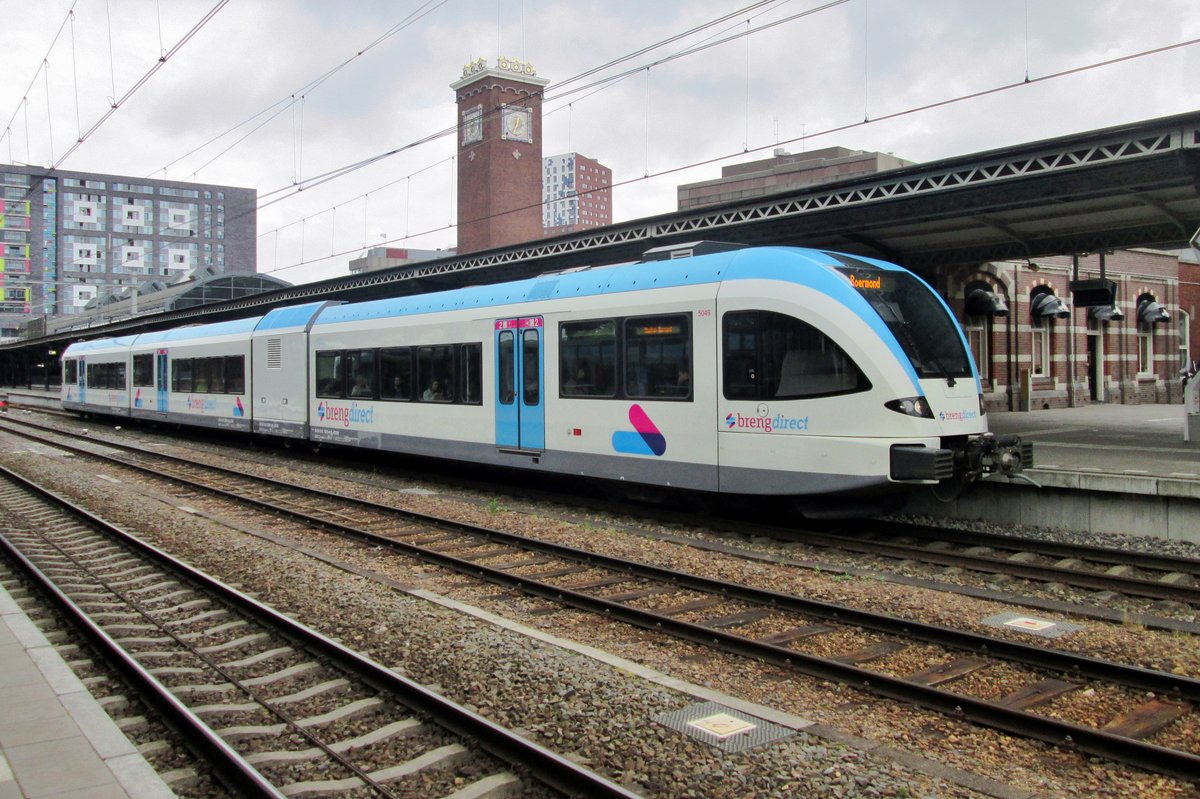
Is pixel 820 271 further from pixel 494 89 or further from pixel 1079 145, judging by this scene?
pixel 494 89

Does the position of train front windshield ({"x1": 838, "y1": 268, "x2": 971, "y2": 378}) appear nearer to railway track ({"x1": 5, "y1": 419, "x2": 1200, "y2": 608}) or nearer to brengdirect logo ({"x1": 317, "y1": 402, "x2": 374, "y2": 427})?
railway track ({"x1": 5, "y1": 419, "x2": 1200, "y2": 608})

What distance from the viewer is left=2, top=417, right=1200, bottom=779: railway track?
477 cm

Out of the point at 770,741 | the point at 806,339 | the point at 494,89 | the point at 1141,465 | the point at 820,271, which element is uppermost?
the point at 494,89

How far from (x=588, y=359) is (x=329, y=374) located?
8.07 metres

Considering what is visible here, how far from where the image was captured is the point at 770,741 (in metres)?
4.62

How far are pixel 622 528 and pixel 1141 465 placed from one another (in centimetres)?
723

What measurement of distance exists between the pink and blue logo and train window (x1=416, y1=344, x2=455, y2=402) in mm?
3995

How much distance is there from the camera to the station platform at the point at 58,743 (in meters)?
3.77

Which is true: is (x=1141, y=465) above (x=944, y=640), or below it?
above

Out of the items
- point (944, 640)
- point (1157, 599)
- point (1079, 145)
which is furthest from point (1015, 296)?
point (944, 640)

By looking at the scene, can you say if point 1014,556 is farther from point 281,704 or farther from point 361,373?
point 361,373

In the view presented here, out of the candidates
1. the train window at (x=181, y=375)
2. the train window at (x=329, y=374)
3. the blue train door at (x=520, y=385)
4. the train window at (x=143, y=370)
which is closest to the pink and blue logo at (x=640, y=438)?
the blue train door at (x=520, y=385)

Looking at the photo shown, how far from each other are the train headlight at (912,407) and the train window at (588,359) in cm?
377

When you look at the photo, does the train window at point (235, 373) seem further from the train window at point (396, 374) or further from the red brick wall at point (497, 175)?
the red brick wall at point (497, 175)
